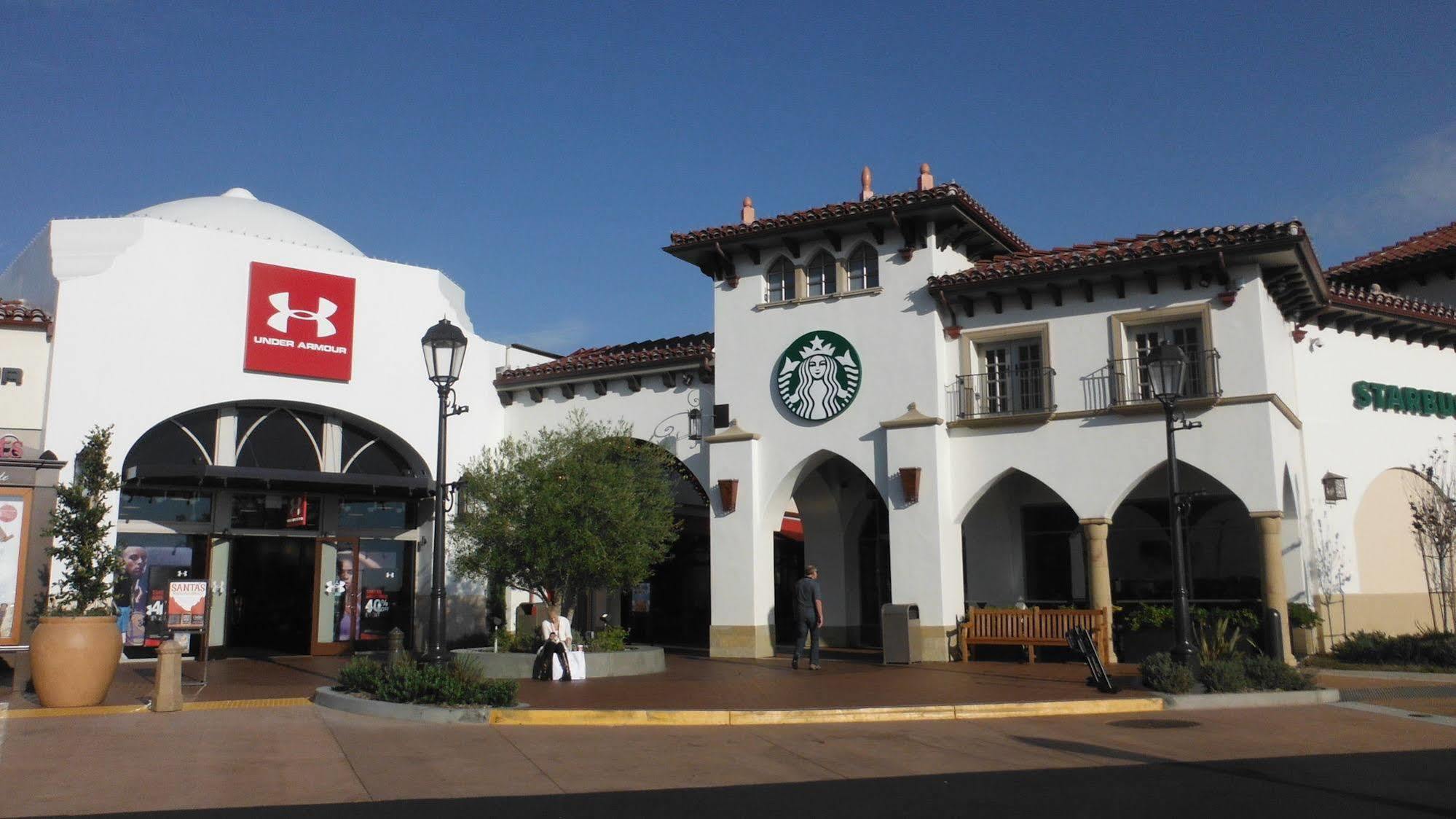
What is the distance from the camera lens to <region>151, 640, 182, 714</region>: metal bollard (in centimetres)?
1261

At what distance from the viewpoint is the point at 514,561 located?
Result: 18.1 metres

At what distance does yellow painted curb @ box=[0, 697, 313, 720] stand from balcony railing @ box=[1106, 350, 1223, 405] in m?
12.7

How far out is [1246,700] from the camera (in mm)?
12828

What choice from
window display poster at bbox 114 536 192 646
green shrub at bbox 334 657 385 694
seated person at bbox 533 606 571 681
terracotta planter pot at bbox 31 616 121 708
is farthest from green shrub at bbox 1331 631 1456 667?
window display poster at bbox 114 536 192 646

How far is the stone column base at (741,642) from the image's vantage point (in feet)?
66.9

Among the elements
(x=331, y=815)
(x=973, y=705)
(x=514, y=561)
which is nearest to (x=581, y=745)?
(x=331, y=815)

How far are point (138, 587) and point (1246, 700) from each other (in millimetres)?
17315

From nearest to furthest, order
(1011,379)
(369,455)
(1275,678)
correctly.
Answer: (1275,678) → (1011,379) → (369,455)

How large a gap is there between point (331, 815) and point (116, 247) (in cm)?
1507

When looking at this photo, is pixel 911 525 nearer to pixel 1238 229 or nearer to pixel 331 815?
pixel 1238 229

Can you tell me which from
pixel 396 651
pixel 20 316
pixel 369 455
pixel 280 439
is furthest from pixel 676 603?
pixel 20 316

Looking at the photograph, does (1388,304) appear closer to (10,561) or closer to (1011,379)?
(1011,379)

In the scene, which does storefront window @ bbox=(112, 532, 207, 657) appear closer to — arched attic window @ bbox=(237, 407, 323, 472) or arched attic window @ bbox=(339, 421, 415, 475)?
arched attic window @ bbox=(237, 407, 323, 472)

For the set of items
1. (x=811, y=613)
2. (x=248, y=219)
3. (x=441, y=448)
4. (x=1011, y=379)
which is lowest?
(x=811, y=613)
